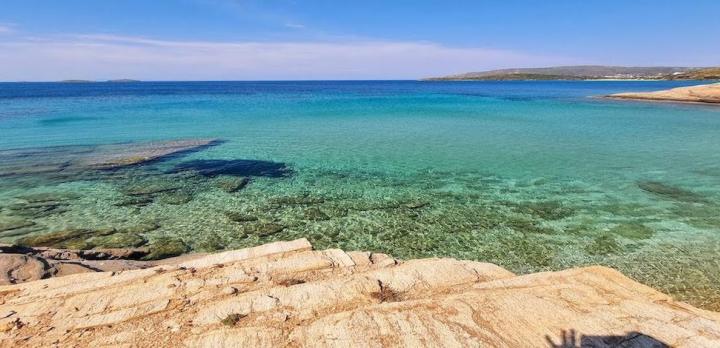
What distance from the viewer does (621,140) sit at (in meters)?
30.7

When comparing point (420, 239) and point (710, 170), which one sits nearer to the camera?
point (420, 239)

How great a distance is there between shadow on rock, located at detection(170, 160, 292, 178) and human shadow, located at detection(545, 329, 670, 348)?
16.5m

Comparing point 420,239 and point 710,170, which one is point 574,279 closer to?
point 420,239

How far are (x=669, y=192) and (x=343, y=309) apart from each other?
17.2 metres

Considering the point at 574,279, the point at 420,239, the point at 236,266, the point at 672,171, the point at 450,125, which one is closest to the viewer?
the point at 574,279

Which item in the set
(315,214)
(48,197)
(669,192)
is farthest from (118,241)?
(669,192)

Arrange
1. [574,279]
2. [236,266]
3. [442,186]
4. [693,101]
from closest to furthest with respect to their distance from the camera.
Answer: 1. [574,279]
2. [236,266]
3. [442,186]
4. [693,101]

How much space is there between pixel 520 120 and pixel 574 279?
40792mm

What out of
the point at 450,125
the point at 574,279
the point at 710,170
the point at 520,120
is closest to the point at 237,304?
the point at 574,279

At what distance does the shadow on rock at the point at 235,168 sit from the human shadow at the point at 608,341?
54.0 feet

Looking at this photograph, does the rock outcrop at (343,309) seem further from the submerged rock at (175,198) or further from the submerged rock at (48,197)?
the submerged rock at (48,197)

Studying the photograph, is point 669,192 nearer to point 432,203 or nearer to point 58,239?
point 432,203

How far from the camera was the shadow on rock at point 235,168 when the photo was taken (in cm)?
2122

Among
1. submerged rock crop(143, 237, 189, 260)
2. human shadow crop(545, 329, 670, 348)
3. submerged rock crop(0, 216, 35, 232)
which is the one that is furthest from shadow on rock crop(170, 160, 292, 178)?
human shadow crop(545, 329, 670, 348)
